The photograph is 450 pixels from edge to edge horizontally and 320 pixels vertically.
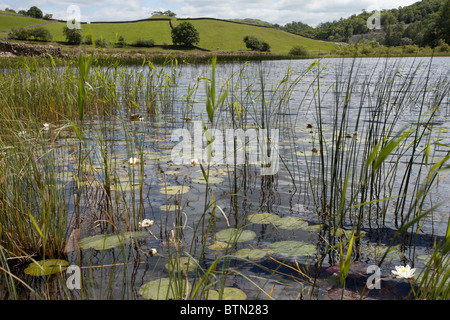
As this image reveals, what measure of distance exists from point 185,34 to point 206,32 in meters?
11.2

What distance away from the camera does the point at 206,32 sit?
5756 centimetres

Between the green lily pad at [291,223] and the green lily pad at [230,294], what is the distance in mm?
807

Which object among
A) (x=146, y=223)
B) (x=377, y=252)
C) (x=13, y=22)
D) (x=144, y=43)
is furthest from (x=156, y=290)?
(x=13, y=22)

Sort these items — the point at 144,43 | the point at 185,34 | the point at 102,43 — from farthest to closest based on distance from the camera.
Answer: the point at 185,34, the point at 144,43, the point at 102,43

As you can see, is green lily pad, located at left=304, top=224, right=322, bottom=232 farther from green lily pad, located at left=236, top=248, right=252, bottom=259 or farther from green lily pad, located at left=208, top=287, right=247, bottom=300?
green lily pad, located at left=208, top=287, right=247, bottom=300

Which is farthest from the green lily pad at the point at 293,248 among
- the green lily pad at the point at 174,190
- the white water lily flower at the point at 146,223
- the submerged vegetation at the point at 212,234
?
the green lily pad at the point at 174,190

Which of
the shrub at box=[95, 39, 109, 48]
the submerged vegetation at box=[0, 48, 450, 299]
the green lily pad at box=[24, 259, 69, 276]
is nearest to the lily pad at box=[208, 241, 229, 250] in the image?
the submerged vegetation at box=[0, 48, 450, 299]

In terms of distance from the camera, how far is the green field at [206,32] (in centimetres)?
4712

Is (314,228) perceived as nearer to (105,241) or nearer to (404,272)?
(404,272)

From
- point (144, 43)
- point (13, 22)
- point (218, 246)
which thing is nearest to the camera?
point (218, 246)

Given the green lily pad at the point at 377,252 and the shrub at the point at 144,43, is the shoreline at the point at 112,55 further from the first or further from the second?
the shrub at the point at 144,43
